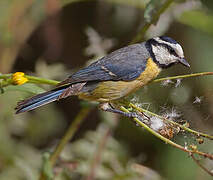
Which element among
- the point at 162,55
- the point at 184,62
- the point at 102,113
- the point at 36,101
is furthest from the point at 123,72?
the point at 102,113

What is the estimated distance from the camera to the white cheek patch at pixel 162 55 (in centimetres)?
285

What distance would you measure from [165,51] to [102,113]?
924 millimetres

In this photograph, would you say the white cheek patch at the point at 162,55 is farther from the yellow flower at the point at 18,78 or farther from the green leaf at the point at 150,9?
the yellow flower at the point at 18,78

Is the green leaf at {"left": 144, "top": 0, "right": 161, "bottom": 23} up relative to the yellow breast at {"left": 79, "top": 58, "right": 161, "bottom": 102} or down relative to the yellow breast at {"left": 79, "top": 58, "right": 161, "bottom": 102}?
up

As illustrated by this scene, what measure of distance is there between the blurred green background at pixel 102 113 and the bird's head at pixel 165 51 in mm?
87

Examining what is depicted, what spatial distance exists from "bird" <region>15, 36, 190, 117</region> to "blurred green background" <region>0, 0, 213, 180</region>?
0.09m

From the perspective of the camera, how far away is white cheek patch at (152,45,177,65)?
2.85 m

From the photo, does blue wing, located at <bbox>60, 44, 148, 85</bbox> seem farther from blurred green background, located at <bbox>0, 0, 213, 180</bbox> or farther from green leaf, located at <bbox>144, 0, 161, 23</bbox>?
green leaf, located at <bbox>144, 0, 161, 23</bbox>

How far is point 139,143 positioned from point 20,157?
1.05m

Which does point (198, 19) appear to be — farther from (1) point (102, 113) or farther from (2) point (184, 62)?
(1) point (102, 113)

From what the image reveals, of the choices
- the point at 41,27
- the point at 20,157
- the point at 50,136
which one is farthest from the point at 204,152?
the point at 41,27

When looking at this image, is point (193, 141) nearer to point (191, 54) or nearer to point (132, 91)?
point (132, 91)

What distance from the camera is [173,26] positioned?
4309mm

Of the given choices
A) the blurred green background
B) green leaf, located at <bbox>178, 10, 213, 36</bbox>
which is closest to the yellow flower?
the blurred green background
